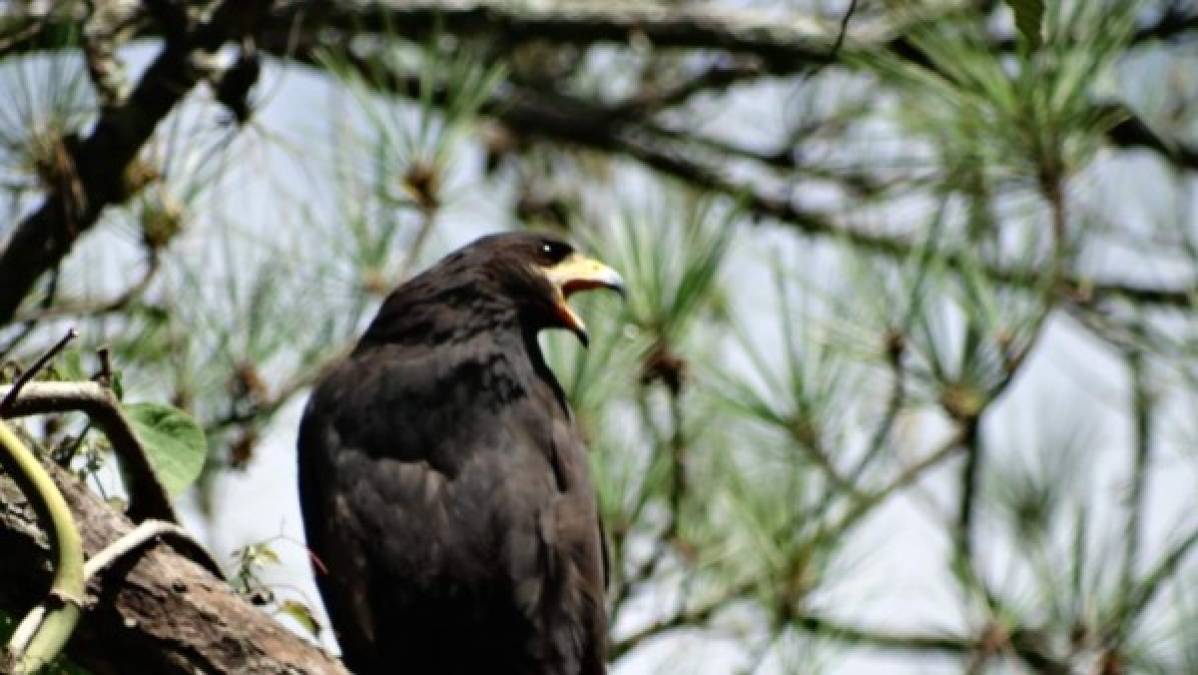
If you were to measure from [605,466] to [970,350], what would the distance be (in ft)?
2.63

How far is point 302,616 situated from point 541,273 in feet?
4.98

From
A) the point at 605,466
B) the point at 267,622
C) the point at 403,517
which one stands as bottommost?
the point at 605,466

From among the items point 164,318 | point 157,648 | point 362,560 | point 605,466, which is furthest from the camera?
point 605,466

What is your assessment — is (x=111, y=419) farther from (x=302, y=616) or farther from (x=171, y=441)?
(x=302, y=616)

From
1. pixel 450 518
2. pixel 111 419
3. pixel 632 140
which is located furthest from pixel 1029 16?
pixel 632 140

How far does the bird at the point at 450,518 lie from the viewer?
3.59m

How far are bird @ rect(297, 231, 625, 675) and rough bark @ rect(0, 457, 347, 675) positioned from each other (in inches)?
36.8

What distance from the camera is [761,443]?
4.61m

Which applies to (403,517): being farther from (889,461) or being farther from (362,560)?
(889,461)

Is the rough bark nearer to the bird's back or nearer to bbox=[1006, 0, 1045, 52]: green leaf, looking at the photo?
the bird's back

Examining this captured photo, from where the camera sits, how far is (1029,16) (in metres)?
2.30

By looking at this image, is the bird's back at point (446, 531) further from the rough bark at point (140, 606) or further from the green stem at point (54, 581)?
the green stem at point (54, 581)

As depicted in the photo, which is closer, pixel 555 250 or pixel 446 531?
pixel 446 531

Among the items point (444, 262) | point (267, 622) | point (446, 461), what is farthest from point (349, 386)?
point (267, 622)
